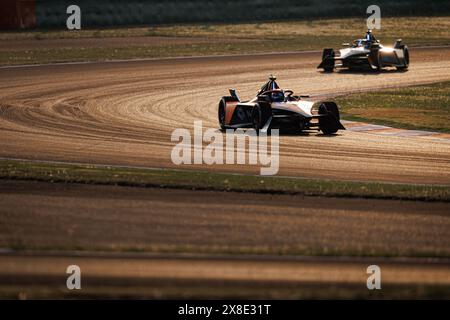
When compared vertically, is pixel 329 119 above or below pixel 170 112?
below

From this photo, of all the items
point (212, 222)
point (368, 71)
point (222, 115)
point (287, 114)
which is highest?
point (368, 71)

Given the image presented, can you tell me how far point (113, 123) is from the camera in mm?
27328

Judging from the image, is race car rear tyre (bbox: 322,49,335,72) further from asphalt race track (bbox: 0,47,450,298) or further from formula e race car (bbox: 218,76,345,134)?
formula e race car (bbox: 218,76,345,134)

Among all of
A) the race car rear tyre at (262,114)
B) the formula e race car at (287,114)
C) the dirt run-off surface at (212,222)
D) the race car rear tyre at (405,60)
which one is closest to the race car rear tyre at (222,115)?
the formula e race car at (287,114)

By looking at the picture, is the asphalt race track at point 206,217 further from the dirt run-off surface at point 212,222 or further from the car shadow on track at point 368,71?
the car shadow on track at point 368,71

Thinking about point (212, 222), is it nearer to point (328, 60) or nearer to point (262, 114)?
point (262, 114)

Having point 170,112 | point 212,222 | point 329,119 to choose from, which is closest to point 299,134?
point 329,119

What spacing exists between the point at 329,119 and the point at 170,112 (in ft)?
20.5

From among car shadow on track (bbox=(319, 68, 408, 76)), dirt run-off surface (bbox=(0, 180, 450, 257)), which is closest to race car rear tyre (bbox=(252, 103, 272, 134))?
dirt run-off surface (bbox=(0, 180, 450, 257))

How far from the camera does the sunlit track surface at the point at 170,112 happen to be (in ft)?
69.7

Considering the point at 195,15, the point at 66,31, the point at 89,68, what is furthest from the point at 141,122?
the point at 195,15

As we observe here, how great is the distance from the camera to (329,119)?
2533 centimetres
